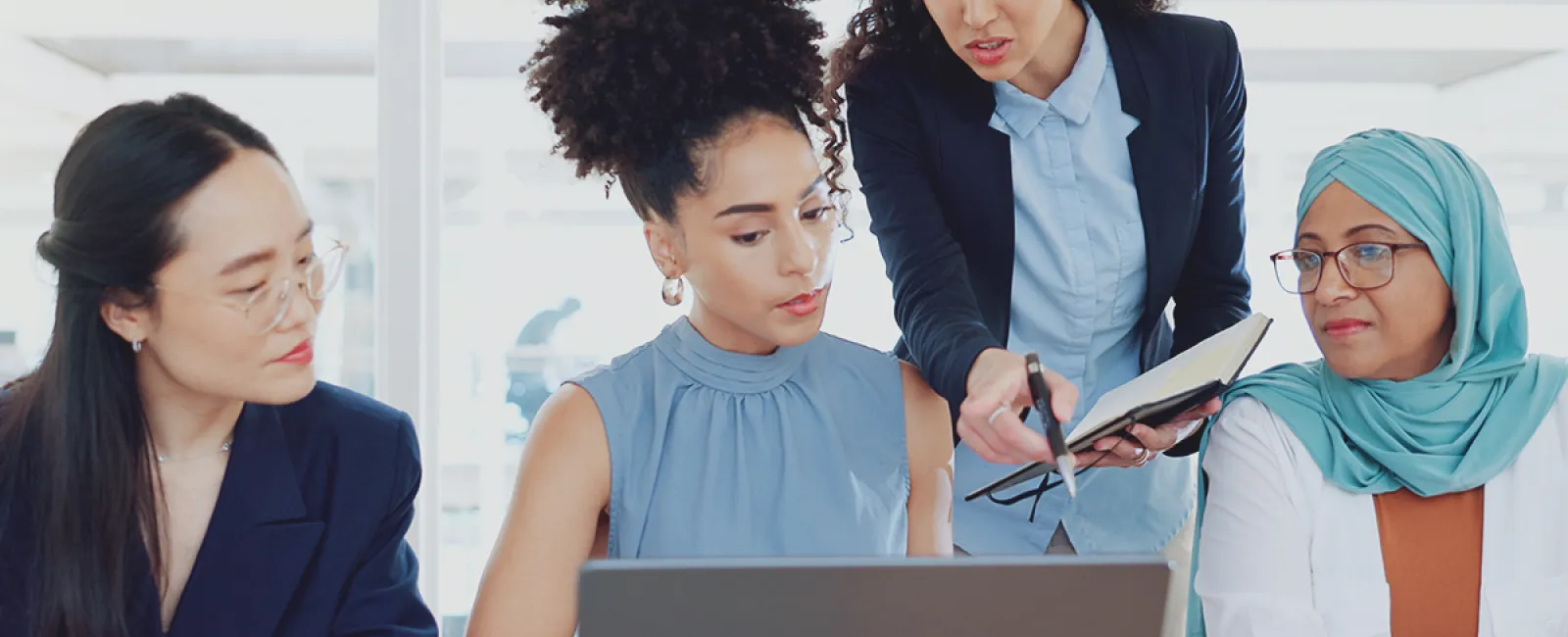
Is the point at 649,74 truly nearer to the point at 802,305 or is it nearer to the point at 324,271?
the point at 802,305

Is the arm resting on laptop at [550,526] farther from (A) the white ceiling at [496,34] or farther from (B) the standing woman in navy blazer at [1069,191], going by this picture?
(A) the white ceiling at [496,34]

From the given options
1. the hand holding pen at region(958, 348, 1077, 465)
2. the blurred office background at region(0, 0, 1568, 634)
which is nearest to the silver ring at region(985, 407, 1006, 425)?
the hand holding pen at region(958, 348, 1077, 465)

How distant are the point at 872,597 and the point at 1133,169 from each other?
3.63ft

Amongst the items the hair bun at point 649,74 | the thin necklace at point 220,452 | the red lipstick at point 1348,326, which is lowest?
the thin necklace at point 220,452

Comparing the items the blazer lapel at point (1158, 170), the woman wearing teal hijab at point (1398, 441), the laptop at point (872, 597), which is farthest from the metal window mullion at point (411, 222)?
the laptop at point (872, 597)

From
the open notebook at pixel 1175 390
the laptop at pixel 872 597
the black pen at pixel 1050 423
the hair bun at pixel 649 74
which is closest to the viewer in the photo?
the laptop at pixel 872 597

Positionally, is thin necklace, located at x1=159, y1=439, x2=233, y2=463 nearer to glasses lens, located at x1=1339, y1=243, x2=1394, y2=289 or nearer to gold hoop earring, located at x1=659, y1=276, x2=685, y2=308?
gold hoop earring, located at x1=659, y1=276, x2=685, y2=308

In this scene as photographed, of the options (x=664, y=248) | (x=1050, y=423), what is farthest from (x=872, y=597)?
(x=664, y=248)

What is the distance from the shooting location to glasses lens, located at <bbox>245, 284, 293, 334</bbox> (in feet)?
4.50

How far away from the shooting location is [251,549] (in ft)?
4.68

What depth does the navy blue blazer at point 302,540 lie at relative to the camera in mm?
1391

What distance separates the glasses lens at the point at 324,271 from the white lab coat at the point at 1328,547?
1.09 metres

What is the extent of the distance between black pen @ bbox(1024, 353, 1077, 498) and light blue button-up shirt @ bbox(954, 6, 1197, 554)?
48 cm

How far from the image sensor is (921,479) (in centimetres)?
166
